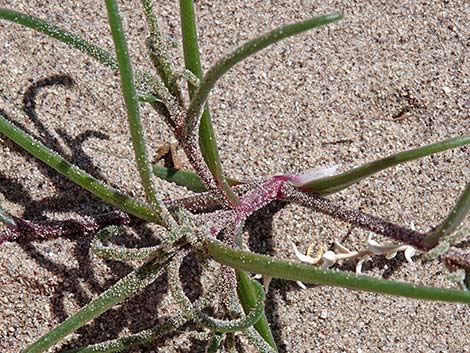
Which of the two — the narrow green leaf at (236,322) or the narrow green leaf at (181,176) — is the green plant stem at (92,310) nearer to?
the narrow green leaf at (236,322)

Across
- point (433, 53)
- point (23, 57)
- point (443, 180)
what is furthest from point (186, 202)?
point (433, 53)

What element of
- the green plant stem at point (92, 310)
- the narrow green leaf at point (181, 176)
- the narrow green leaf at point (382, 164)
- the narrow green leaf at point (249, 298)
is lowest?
the green plant stem at point (92, 310)

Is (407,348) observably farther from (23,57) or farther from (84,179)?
(23,57)

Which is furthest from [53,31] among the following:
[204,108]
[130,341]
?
[130,341]

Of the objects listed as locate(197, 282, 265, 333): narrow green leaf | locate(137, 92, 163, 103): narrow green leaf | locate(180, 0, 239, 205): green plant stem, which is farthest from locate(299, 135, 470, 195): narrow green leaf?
locate(137, 92, 163, 103): narrow green leaf

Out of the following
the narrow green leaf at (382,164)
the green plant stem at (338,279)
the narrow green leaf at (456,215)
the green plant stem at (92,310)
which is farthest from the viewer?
the narrow green leaf at (382,164)

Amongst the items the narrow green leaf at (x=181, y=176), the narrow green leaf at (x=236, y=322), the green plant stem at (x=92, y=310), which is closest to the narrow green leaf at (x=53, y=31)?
the narrow green leaf at (x=181, y=176)

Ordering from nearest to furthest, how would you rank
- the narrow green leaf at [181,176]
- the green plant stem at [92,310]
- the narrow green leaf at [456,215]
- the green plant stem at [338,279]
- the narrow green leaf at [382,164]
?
the green plant stem at [338,279]
the narrow green leaf at [456,215]
the green plant stem at [92,310]
the narrow green leaf at [382,164]
the narrow green leaf at [181,176]
